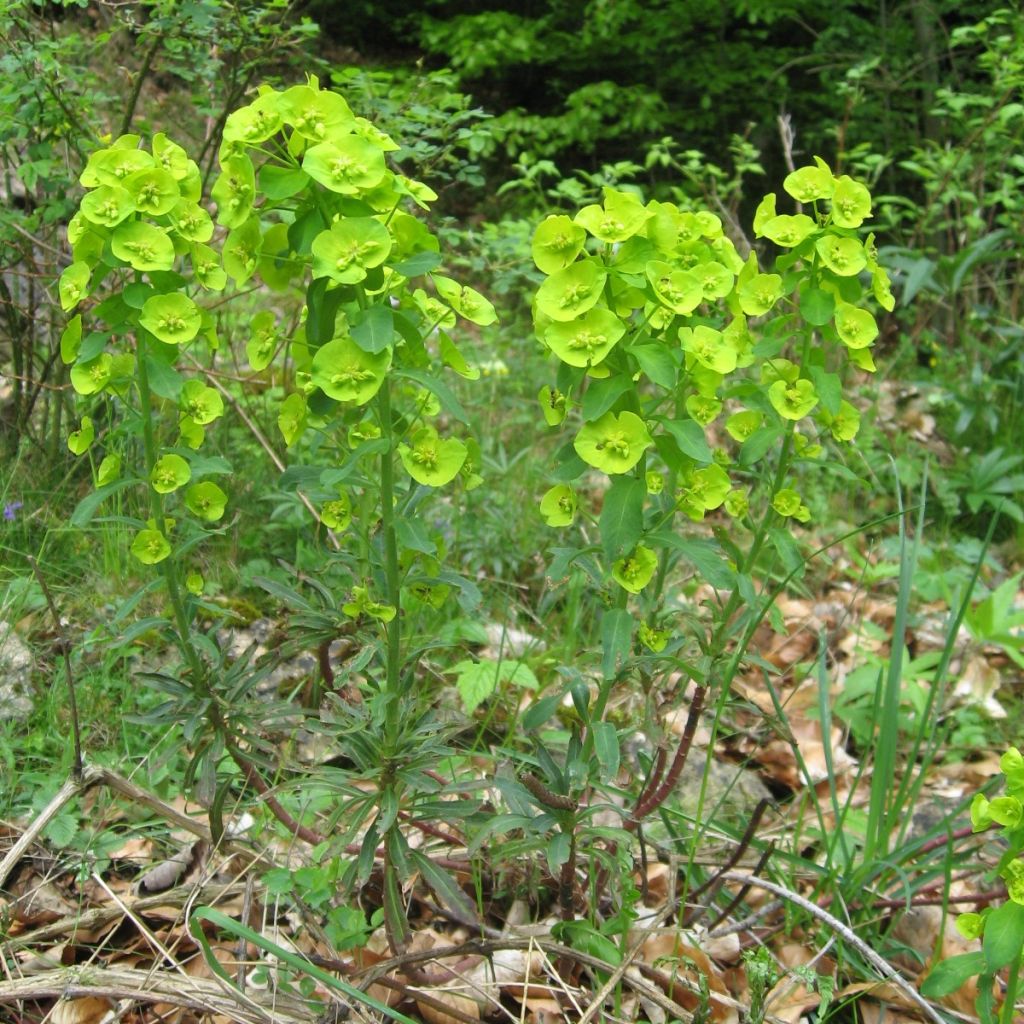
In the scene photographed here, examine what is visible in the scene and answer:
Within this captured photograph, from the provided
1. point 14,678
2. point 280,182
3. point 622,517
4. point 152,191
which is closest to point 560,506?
point 622,517

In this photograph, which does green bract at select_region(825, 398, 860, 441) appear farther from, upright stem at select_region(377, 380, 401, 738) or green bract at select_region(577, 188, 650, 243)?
upright stem at select_region(377, 380, 401, 738)

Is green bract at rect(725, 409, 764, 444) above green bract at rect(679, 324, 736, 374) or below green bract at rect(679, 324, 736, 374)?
below

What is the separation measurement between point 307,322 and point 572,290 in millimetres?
347

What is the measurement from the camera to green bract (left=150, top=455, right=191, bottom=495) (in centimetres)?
150

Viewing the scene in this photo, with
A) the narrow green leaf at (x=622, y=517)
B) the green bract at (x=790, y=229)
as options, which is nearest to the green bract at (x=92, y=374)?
the narrow green leaf at (x=622, y=517)

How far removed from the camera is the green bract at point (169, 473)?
4.93 feet

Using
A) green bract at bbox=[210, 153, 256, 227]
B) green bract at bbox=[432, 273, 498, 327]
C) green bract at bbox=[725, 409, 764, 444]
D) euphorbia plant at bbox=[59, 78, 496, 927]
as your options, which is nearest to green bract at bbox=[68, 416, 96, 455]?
euphorbia plant at bbox=[59, 78, 496, 927]

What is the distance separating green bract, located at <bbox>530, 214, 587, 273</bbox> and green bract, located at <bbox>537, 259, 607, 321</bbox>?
0.08 ft

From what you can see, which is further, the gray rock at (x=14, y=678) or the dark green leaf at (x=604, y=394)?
the gray rock at (x=14, y=678)

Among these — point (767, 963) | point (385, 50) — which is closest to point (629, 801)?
point (767, 963)

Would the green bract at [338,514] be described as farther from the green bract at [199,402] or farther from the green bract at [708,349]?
the green bract at [708,349]

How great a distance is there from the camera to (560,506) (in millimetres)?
1491

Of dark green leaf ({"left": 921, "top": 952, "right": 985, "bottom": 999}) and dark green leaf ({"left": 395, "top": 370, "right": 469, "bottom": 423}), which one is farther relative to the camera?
dark green leaf ({"left": 921, "top": 952, "right": 985, "bottom": 999})

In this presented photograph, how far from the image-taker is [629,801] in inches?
65.4
